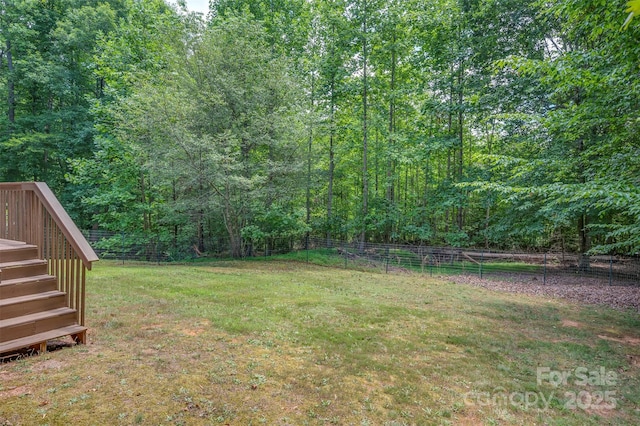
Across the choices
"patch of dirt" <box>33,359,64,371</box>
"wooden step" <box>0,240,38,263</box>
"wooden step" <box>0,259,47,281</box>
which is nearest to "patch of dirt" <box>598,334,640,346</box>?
"patch of dirt" <box>33,359,64,371</box>

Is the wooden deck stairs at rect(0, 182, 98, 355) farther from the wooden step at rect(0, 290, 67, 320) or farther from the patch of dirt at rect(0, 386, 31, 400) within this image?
the patch of dirt at rect(0, 386, 31, 400)

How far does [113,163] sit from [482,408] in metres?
16.6

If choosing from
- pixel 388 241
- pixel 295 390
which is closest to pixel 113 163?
pixel 388 241

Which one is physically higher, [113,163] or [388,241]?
[113,163]

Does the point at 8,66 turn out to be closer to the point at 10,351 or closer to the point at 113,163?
the point at 113,163

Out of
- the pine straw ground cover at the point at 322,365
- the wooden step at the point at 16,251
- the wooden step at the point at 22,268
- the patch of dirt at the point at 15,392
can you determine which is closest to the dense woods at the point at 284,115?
the pine straw ground cover at the point at 322,365

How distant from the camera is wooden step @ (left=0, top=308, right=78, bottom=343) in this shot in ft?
9.86

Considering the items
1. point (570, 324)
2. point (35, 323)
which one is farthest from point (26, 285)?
point (570, 324)

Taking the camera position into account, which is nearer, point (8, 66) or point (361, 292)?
point (361, 292)

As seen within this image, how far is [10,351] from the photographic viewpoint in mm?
3068

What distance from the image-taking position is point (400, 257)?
12750mm

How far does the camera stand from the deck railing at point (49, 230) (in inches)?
134

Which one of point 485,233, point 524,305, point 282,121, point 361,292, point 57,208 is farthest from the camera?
point 485,233

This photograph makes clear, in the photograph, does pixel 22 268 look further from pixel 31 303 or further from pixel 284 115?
pixel 284 115
